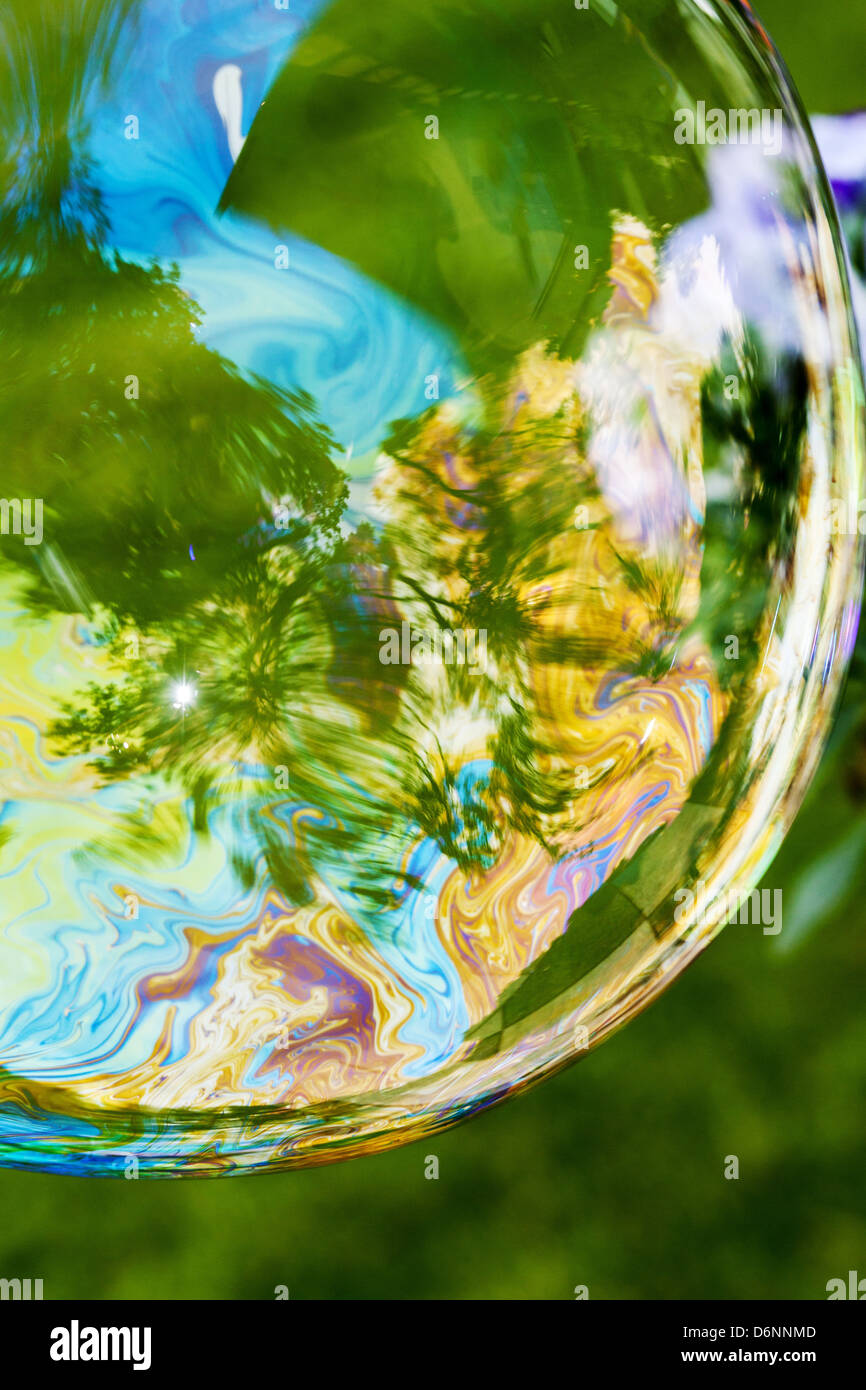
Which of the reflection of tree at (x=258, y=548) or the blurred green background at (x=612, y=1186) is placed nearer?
the reflection of tree at (x=258, y=548)

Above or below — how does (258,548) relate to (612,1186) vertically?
above

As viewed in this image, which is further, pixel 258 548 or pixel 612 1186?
pixel 612 1186

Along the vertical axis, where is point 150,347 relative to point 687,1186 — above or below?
above

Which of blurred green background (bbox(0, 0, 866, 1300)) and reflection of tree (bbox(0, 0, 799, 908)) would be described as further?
blurred green background (bbox(0, 0, 866, 1300))

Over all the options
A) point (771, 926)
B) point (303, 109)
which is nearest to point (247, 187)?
point (303, 109)

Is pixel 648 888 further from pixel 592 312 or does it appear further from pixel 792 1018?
pixel 792 1018

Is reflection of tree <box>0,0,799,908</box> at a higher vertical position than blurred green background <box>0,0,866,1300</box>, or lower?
higher

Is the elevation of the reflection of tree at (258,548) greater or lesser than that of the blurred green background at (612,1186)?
greater
